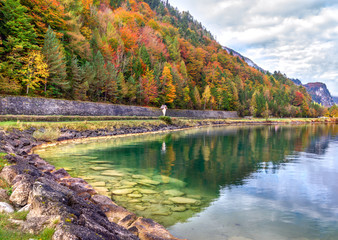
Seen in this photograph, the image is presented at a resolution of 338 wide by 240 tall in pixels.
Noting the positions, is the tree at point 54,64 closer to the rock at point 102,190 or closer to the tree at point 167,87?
the rock at point 102,190

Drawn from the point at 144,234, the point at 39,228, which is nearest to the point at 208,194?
the point at 144,234

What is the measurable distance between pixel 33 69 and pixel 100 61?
18.4 metres

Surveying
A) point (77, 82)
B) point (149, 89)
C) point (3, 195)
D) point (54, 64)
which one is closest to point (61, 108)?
point (54, 64)

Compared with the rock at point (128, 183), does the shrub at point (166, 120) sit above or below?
above

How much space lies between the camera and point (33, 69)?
32.7m

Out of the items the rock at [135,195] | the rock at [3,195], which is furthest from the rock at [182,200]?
the rock at [3,195]

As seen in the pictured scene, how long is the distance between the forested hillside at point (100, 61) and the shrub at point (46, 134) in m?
10.1

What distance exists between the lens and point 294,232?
7367 millimetres

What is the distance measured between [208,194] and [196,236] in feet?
12.8

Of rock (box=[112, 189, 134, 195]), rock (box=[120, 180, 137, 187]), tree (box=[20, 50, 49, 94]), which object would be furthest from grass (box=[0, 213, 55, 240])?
tree (box=[20, 50, 49, 94])

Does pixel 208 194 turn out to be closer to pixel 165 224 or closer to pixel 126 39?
pixel 165 224

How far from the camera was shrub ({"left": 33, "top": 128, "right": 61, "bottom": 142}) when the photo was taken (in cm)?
2231

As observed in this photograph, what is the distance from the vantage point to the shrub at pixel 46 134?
2231 centimetres

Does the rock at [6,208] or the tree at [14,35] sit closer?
the rock at [6,208]
